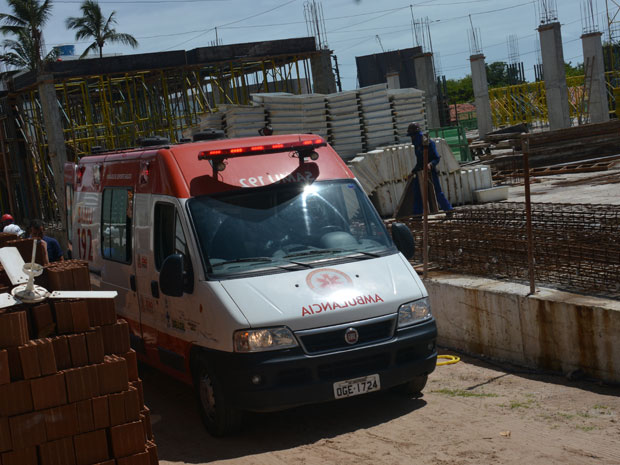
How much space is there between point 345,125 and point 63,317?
14678mm

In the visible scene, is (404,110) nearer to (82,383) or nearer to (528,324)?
(528,324)

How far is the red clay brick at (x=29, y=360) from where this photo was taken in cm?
481

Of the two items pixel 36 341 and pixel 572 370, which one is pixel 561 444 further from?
pixel 36 341

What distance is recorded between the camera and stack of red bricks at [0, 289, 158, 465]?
481cm

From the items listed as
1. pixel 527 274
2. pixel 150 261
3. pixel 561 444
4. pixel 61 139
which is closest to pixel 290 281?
pixel 150 261

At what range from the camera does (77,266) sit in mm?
5637

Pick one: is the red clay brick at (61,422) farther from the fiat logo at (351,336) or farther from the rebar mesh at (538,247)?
the rebar mesh at (538,247)

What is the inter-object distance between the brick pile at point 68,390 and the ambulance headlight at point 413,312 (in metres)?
2.26

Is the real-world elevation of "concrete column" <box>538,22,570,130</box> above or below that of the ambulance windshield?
above

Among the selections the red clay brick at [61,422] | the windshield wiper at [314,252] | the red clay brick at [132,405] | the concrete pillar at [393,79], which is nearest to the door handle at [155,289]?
the windshield wiper at [314,252]

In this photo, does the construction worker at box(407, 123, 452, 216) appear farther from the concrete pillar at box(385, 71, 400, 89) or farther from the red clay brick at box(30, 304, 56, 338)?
the concrete pillar at box(385, 71, 400, 89)

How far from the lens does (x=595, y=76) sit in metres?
34.5

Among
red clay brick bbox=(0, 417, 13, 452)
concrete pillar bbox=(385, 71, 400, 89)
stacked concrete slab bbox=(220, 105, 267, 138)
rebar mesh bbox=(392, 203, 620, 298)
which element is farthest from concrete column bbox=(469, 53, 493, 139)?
red clay brick bbox=(0, 417, 13, 452)

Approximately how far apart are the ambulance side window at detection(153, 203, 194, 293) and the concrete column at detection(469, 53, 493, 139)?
3599 cm
